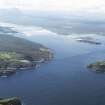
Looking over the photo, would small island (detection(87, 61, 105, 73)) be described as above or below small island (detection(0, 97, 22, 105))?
above

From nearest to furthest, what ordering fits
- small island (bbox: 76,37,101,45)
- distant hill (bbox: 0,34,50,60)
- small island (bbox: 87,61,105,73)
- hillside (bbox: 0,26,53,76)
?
1. small island (bbox: 87,61,105,73)
2. hillside (bbox: 0,26,53,76)
3. distant hill (bbox: 0,34,50,60)
4. small island (bbox: 76,37,101,45)

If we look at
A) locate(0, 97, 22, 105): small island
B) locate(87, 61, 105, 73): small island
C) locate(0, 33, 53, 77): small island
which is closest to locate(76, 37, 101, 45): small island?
locate(0, 33, 53, 77): small island

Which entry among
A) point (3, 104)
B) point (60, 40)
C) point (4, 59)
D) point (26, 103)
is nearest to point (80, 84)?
point (26, 103)

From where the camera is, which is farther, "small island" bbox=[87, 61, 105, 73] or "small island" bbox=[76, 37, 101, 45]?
"small island" bbox=[76, 37, 101, 45]

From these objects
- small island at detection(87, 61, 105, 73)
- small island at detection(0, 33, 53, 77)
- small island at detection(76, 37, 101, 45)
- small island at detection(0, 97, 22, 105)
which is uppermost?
small island at detection(76, 37, 101, 45)

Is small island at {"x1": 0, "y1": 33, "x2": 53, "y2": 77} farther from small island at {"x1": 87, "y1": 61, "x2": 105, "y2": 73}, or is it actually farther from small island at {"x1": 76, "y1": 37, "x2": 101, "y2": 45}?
small island at {"x1": 76, "y1": 37, "x2": 101, "y2": 45}

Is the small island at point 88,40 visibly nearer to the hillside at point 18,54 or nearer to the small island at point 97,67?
the hillside at point 18,54

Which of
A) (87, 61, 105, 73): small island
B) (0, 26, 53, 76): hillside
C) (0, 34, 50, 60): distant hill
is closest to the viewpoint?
(87, 61, 105, 73): small island

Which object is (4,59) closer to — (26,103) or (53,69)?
(53,69)

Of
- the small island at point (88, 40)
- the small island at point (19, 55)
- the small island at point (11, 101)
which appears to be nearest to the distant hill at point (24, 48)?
the small island at point (19, 55)

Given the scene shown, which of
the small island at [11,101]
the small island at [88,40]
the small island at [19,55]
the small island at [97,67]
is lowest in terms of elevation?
the small island at [11,101]

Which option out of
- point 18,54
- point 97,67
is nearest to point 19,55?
point 18,54

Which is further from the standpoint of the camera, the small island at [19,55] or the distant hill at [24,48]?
the distant hill at [24,48]
